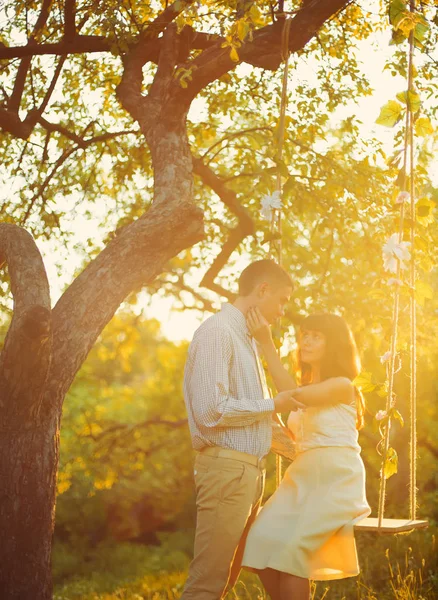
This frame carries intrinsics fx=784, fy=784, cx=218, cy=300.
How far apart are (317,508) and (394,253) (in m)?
1.39

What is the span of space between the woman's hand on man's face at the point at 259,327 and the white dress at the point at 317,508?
1.61ft

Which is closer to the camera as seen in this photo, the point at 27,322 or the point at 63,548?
the point at 27,322

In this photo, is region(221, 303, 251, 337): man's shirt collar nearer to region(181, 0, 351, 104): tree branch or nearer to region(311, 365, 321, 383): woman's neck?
region(311, 365, 321, 383): woman's neck

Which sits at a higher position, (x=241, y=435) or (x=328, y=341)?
(x=328, y=341)

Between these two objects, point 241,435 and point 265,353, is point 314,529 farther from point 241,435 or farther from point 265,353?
point 265,353

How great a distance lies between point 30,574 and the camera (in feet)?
13.6

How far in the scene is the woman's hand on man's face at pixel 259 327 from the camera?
12.0 feet

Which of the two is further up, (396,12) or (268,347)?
(396,12)

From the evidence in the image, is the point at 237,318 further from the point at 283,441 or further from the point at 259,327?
the point at 283,441

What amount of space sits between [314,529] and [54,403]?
1.62 meters

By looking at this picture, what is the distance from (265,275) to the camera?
3760 millimetres

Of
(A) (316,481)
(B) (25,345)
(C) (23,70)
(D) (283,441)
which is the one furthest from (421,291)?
(C) (23,70)

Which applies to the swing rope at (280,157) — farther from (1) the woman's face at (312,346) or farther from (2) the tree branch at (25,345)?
(2) the tree branch at (25,345)

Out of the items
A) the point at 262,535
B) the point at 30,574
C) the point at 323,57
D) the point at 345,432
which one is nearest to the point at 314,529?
the point at 262,535
